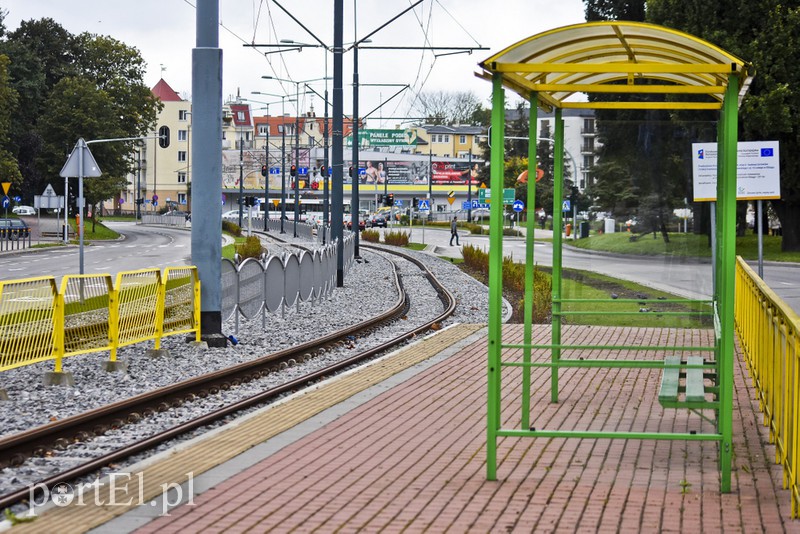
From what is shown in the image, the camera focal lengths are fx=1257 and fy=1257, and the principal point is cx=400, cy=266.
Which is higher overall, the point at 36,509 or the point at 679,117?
the point at 679,117

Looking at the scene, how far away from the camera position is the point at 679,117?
9656 millimetres

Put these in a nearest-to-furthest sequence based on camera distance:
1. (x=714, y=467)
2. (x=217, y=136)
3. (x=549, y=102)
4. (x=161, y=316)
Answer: (x=714, y=467)
(x=549, y=102)
(x=161, y=316)
(x=217, y=136)

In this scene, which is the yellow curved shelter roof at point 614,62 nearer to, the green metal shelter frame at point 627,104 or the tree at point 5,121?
the green metal shelter frame at point 627,104

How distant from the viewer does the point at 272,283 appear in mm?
20203

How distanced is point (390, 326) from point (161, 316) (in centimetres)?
660

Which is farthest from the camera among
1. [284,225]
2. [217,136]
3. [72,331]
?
[284,225]

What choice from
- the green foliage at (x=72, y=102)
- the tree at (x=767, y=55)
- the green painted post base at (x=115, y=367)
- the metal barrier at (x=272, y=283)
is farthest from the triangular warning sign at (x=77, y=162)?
the green foliage at (x=72, y=102)

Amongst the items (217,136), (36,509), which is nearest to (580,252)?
(36,509)

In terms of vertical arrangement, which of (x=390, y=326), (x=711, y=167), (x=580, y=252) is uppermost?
(x=711, y=167)

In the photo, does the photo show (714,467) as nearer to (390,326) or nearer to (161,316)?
(161,316)

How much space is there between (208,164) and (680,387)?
29.9 ft

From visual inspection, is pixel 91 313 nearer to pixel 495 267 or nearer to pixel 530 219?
pixel 530 219

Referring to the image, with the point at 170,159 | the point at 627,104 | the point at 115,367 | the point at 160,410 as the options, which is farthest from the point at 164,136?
the point at 170,159

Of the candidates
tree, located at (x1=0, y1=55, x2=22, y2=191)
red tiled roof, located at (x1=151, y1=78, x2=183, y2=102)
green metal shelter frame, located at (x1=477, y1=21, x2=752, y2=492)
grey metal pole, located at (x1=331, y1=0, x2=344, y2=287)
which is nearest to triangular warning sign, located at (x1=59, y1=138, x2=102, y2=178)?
grey metal pole, located at (x1=331, y1=0, x2=344, y2=287)
